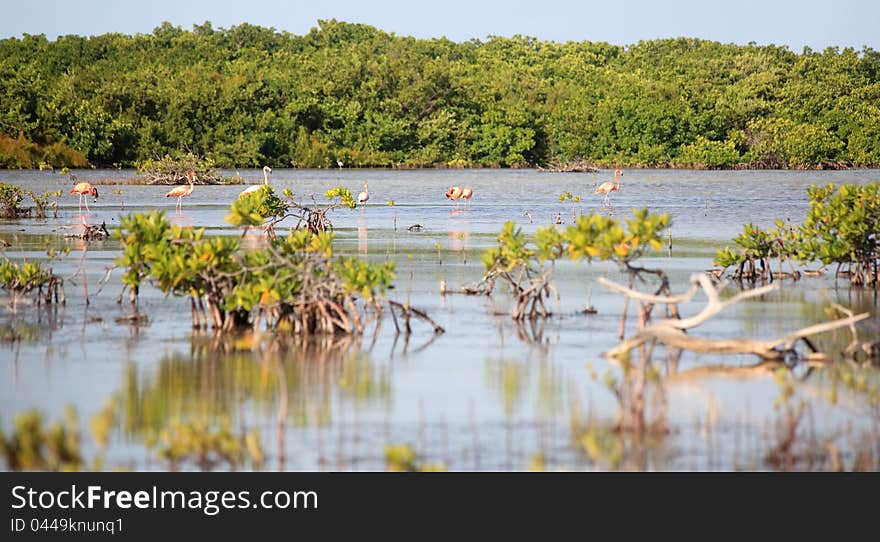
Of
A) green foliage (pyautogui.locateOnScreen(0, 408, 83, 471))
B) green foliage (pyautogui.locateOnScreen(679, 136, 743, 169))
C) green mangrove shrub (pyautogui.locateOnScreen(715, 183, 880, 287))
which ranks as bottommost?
green foliage (pyautogui.locateOnScreen(0, 408, 83, 471))

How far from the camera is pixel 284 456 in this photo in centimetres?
845

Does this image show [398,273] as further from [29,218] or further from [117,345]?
[29,218]

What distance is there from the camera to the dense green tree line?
75.6 metres

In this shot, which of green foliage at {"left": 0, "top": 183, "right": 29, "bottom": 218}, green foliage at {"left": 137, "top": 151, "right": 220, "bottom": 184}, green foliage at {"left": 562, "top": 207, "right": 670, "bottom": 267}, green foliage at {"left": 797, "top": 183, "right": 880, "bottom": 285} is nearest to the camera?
green foliage at {"left": 562, "top": 207, "right": 670, "bottom": 267}

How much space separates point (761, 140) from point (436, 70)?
20.2 metres

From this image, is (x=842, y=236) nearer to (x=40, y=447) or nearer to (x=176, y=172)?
(x=40, y=447)

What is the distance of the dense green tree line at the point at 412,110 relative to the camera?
75.6 metres

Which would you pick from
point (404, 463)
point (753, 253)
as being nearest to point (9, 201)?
point (753, 253)

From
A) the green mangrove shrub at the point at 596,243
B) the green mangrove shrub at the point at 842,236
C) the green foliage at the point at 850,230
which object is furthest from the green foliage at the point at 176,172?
the green mangrove shrub at the point at 596,243

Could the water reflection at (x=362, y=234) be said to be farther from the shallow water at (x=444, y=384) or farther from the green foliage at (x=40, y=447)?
the green foliage at (x=40, y=447)

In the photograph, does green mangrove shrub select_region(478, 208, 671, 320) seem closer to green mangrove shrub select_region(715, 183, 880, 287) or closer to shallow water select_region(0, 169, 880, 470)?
shallow water select_region(0, 169, 880, 470)

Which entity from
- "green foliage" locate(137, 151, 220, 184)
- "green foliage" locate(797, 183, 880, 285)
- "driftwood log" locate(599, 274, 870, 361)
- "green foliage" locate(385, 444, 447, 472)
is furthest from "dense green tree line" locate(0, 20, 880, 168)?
"green foliage" locate(385, 444, 447, 472)

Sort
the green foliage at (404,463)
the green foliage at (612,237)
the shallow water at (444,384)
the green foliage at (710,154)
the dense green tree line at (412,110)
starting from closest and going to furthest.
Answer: the green foliage at (404,463) < the shallow water at (444,384) < the green foliage at (612,237) < the dense green tree line at (412,110) < the green foliage at (710,154)

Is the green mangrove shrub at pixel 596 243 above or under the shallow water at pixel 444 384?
above
